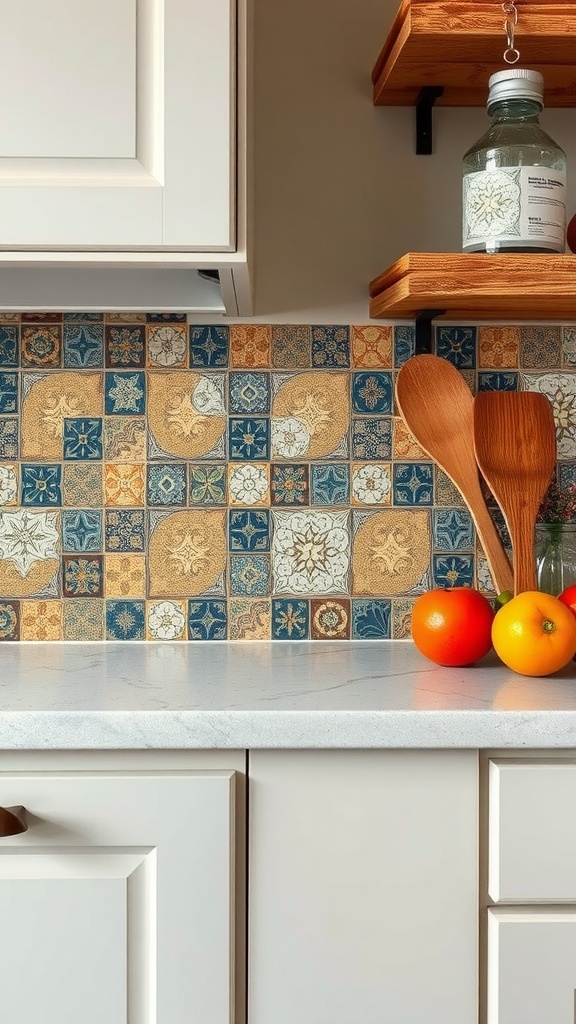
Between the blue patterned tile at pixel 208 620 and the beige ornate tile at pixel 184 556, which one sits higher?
the beige ornate tile at pixel 184 556

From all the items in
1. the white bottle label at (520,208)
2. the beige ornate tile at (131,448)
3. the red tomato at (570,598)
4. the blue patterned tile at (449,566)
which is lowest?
the red tomato at (570,598)

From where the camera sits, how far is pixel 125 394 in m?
1.45

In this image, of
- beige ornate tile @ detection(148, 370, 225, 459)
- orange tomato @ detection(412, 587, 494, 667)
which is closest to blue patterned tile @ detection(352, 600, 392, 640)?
orange tomato @ detection(412, 587, 494, 667)

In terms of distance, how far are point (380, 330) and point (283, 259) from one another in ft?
0.59

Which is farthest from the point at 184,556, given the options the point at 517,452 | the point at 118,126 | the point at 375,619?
the point at 118,126

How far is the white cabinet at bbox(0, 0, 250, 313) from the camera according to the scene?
109 cm

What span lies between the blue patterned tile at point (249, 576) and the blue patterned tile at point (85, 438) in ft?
0.86

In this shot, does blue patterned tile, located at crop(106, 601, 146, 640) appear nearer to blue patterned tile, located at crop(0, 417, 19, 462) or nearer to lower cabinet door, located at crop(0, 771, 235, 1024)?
blue patterned tile, located at crop(0, 417, 19, 462)

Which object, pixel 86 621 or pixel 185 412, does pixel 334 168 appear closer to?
pixel 185 412

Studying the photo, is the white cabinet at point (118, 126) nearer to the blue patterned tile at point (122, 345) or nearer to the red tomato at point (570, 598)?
the blue patterned tile at point (122, 345)

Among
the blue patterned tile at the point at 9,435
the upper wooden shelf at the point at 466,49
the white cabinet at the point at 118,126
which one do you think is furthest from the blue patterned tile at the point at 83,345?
the upper wooden shelf at the point at 466,49

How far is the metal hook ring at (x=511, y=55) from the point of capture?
125 cm

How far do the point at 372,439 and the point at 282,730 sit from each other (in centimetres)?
61

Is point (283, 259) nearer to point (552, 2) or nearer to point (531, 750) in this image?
point (552, 2)
